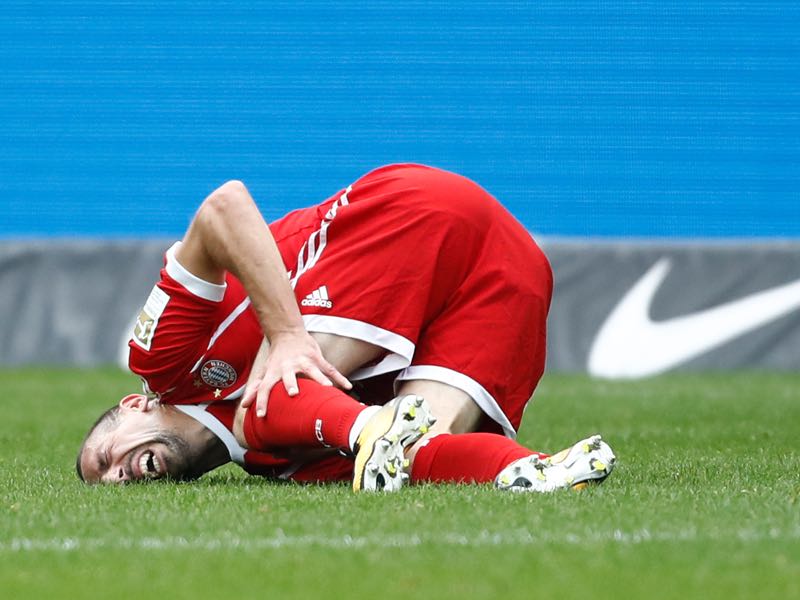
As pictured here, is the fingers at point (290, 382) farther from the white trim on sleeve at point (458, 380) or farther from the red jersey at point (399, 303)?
the white trim on sleeve at point (458, 380)

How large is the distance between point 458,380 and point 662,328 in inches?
190

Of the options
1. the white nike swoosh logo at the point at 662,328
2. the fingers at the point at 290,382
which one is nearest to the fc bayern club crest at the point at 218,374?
the fingers at the point at 290,382

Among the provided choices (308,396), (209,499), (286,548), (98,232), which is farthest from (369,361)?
(98,232)

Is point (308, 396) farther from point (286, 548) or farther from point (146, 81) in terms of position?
point (146, 81)

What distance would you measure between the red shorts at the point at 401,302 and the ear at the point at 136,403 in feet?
0.24

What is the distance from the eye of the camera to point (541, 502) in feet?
10.4

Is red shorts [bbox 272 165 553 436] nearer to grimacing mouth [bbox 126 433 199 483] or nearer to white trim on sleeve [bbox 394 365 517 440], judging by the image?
white trim on sleeve [bbox 394 365 517 440]

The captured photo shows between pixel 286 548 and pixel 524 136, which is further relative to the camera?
pixel 524 136

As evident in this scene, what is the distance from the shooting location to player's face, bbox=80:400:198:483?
3.98 m

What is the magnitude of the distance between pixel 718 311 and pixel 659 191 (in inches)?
34.0

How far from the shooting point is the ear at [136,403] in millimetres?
4051

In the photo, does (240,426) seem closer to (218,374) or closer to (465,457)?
(218,374)

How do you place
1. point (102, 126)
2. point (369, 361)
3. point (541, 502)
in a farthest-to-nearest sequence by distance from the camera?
point (102, 126) < point (369, 361) < point (541, 502)

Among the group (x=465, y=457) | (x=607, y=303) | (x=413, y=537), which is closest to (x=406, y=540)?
(x=413, y=537)
